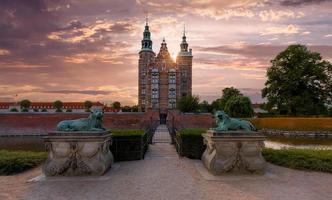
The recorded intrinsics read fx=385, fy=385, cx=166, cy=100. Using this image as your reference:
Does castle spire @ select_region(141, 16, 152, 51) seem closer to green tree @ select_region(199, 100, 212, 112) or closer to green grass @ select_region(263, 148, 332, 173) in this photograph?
green tree @ select_region(199, 100, 212, 112)

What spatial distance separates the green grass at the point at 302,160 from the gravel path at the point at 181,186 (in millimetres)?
493

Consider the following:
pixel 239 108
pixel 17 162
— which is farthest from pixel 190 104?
pixel 17 162

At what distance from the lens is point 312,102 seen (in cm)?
4466

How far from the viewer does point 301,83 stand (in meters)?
45.5

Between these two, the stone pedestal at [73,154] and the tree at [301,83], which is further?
the tree at [301,83]

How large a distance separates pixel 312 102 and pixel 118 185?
132ft

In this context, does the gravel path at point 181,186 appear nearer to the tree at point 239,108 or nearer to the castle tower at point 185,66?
the tree at point 239,108

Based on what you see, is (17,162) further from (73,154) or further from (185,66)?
(185,66)

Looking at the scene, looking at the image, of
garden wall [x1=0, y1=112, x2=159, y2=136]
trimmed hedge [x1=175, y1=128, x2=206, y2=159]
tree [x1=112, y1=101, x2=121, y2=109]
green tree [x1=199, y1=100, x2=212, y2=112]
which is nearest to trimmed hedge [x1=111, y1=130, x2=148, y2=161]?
trimmed hedge [x1=175, y1=128, x2=206, y2=159]

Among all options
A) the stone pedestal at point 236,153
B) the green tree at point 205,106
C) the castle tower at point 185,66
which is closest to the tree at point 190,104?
the green tree at point 205,106

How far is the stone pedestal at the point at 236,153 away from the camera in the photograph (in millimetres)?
9930

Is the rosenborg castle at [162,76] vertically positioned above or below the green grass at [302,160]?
above

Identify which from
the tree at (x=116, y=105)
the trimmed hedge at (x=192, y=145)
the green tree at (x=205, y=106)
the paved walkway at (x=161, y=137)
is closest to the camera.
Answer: the trimmed hedge at (x=192, y=145)

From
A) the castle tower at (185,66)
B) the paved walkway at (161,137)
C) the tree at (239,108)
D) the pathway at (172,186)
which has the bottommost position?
the pathway at (172,186)
